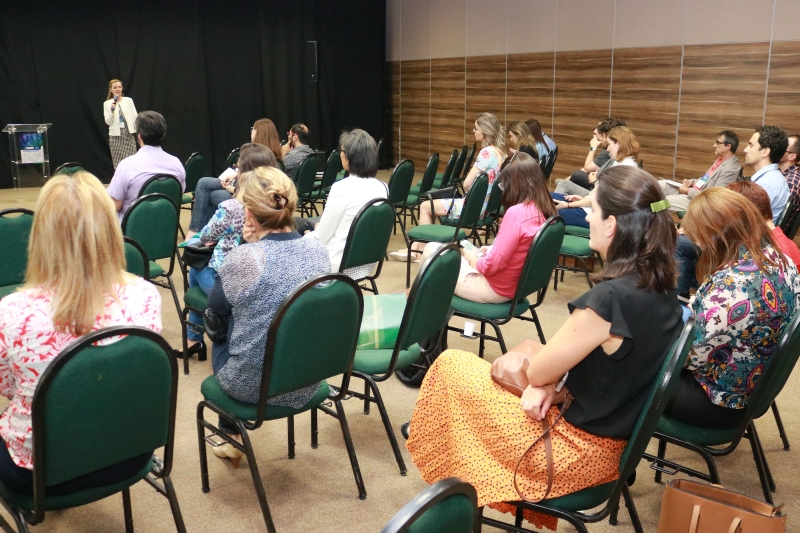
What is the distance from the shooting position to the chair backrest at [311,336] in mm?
2039

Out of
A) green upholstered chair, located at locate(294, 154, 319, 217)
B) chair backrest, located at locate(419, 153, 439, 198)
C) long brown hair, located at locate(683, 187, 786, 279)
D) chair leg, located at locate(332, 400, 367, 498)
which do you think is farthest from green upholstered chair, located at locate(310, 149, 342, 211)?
long brown hair, located at locate(683, 187, 786, 279)

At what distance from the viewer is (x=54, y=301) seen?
1.72m

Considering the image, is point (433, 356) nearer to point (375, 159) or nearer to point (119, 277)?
point (375, 159)

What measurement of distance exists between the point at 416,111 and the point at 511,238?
30.6 ft

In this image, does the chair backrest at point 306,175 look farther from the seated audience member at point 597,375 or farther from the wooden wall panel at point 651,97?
the seated audience member at point 597,375

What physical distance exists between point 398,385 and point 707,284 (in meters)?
1.64

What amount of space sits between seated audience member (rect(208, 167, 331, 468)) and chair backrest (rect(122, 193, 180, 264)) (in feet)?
4.72

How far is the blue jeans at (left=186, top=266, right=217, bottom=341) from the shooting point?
3379 millimetres

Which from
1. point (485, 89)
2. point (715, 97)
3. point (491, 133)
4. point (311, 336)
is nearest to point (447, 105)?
point (485, 89)

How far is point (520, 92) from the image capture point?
9.98 meters

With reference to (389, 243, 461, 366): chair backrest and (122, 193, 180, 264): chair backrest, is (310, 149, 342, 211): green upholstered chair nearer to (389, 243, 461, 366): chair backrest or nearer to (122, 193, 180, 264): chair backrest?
(122, 193, 180, 264): chair backrest

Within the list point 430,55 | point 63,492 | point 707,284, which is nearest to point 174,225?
point 63,492

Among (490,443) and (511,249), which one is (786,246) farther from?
(490,443)

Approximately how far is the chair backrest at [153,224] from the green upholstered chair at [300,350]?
1.56 m
